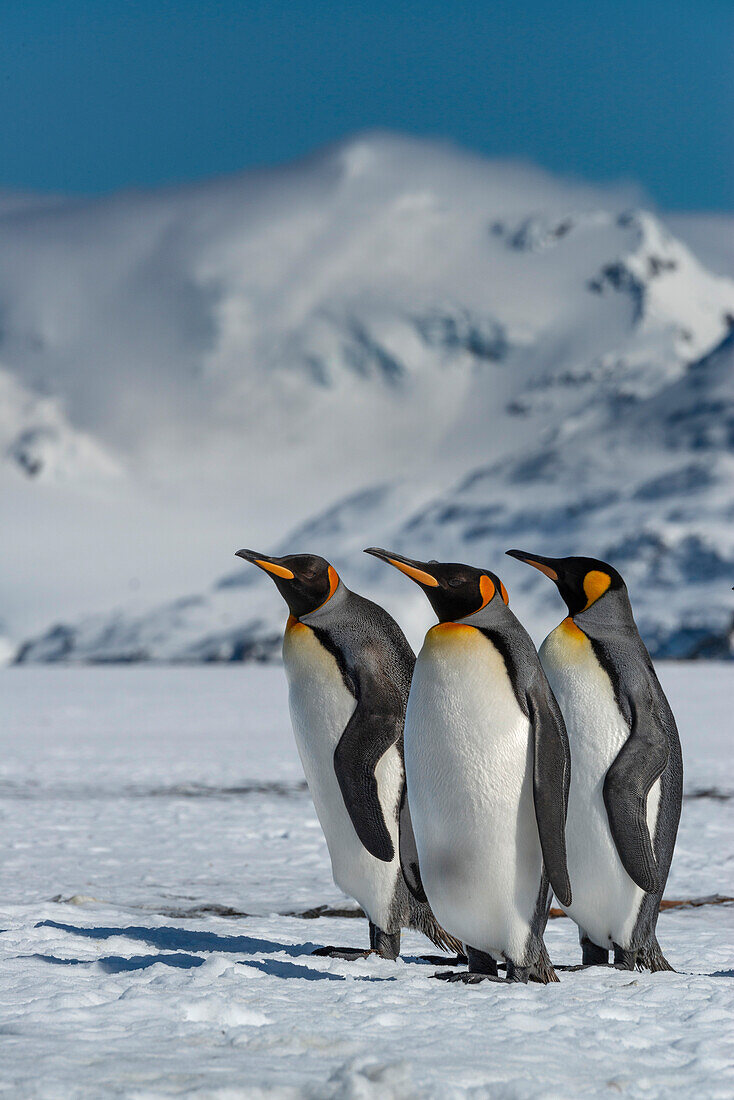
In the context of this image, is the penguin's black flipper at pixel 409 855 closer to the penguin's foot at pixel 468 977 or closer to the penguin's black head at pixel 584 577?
the penguin's foot at pixel 468 977

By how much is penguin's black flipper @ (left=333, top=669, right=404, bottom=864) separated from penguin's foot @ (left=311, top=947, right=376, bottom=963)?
0.29m

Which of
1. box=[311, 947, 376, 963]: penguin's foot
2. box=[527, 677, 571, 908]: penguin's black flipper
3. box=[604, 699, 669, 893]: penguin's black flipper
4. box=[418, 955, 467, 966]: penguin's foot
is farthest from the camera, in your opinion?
box=[418, 955, 467, 966]: penguin's foot

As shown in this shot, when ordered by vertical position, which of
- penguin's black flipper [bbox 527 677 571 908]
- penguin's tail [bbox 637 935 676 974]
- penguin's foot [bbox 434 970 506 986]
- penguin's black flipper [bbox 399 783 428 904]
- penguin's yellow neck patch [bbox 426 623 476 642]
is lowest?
penguin's tail [bbox 637 935 676 974]

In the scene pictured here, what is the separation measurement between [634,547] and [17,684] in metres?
48.8

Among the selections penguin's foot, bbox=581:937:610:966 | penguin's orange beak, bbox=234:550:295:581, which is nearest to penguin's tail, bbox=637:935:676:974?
penguin's foot, bbox=581:937:610:966

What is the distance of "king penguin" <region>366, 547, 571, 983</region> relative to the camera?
3439mm

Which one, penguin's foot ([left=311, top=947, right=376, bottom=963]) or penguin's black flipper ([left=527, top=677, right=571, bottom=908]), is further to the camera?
penguin's foot ([left=311, top=947, right=376, bottom=963])

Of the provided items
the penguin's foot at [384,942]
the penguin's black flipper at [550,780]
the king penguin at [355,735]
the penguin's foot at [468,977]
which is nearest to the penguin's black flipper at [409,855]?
the king penguin at [355,735]

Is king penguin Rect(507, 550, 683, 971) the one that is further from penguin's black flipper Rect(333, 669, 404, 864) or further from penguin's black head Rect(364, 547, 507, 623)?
penguin's black flipper Rect(333, 669, 404, 864)

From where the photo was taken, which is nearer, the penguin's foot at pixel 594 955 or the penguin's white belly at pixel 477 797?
the penguin's white belly at pixel 477 797

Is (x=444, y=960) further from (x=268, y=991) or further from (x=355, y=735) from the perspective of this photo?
(x=268, y=991)

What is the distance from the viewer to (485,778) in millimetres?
3475

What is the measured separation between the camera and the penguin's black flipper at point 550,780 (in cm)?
338

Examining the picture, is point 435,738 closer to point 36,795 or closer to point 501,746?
point 501,746
